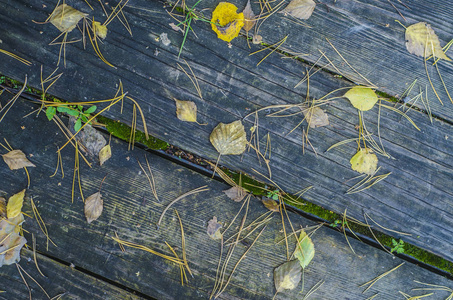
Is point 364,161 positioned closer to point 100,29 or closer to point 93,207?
point 93,207

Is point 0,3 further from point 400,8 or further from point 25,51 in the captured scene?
point 400,8

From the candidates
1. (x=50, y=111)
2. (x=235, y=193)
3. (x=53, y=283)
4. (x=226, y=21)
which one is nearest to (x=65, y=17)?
(x=50, y=111)

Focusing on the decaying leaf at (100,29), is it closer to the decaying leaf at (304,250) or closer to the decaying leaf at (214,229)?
the decaying leaf at (214,229)

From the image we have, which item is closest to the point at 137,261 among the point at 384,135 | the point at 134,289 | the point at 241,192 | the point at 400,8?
→ the point at 134,289

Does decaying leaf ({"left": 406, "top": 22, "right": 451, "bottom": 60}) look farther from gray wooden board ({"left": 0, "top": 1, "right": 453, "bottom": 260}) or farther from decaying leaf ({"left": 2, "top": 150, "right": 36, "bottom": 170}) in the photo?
decaying leaf ({"left": 2, "top": 150, "right": 36, "bottom": 170})

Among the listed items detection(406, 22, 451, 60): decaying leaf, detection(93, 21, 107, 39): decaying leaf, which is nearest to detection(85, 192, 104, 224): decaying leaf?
detection(93, 21, 107, 39): decaying leaf

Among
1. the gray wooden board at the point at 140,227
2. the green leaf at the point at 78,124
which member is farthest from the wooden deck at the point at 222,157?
the green leaf at the point at 78,124
